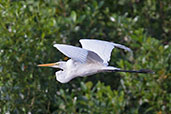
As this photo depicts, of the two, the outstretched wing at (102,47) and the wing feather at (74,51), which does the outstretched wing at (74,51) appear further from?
the outstretched wing at (102,47)

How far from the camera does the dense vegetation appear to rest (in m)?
3.92

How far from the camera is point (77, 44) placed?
16.3ft

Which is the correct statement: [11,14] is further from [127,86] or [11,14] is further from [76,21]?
[127,86]

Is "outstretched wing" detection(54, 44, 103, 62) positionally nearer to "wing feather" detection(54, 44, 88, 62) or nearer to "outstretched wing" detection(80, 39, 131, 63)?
"wing feather" detection(54, 44, 88, 62)

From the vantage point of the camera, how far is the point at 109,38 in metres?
5.35

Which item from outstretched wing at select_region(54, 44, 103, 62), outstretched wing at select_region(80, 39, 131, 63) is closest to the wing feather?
outstretched wing at select_region(54, 44, 103, 62)

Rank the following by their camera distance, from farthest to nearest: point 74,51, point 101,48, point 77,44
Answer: point 77,44 < point 101,48 < point 74,51

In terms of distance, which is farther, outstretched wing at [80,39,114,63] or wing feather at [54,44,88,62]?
outstretched wing at [80,39,114,63]

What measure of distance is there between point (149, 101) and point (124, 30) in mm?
963

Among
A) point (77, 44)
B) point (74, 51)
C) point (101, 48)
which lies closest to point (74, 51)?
point (74, 51)

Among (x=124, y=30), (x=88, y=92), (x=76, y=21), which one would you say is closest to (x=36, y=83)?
(x=88, y=92)

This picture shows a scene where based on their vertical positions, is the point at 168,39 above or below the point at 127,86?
above

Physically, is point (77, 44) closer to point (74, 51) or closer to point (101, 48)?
point (101, 48)

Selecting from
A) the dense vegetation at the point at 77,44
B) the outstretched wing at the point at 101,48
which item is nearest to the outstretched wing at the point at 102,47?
the outstretched wing at the point at 101,48
